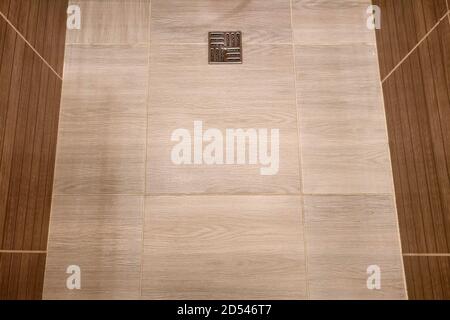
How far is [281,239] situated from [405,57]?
829 mm

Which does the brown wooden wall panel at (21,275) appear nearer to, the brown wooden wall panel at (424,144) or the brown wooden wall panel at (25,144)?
the brown wooden wall panel at (25,144)

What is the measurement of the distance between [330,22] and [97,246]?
138cm

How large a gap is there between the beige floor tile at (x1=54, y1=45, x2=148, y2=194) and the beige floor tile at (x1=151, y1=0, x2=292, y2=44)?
0.16 metres

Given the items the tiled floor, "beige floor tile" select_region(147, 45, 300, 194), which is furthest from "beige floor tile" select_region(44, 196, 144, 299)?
"beige floor tile" select_region(147, 45, 300, 194)

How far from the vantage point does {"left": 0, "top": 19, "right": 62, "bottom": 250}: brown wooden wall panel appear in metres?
1.14

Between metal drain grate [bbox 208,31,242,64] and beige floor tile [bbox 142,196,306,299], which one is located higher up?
metal drain grate [bbox 208,31,242,64]

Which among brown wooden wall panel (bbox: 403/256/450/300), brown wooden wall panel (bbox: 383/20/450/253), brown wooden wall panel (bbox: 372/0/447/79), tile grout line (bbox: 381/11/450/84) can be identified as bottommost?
brown wooden wall panel (bbox: 403/256/450/300)

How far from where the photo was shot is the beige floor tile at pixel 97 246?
1.34m

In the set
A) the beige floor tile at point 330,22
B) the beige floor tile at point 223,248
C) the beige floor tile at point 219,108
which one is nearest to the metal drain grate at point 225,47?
the beige floor tile at point 219,108

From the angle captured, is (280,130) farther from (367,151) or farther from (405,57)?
(405,57)

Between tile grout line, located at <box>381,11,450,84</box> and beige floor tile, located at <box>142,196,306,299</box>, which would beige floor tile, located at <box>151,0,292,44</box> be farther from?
beige floor tile, located at <box>142,196,306,299</box>

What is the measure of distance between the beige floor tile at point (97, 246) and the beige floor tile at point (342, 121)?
0.73 meters

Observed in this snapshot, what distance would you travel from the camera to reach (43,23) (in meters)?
1.37
